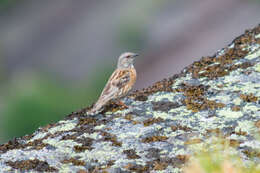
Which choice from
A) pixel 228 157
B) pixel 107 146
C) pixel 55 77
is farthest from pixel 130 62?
pixel 55 77

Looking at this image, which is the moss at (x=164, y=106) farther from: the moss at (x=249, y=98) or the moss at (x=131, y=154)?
the moss at (x=131, y=154)

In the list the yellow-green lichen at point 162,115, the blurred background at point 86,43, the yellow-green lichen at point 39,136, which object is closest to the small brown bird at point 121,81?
the yellow-green lichen at point 162,115

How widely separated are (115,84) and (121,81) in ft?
1.21

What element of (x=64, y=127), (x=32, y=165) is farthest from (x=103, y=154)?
(x=64, y=127)

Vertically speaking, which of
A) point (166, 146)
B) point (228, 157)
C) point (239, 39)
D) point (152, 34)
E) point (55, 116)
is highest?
point (152, 34)

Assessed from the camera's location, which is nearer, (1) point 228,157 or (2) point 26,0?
(1) point 228,157

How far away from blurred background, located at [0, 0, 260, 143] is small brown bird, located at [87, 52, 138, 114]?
40.6 meters

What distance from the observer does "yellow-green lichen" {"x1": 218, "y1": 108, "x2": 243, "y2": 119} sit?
7.03m

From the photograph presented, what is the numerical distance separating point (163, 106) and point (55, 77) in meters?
68.6

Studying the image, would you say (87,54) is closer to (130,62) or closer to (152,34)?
(152,34)

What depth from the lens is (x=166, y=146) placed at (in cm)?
660

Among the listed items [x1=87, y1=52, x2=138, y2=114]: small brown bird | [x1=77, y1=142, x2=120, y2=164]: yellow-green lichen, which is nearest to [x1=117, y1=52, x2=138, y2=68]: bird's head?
Result: [x1=87, y1=52, x2=138, y2=114]: small brown bird

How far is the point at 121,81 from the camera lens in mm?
10906

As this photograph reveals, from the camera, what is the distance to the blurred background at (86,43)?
6325cm
